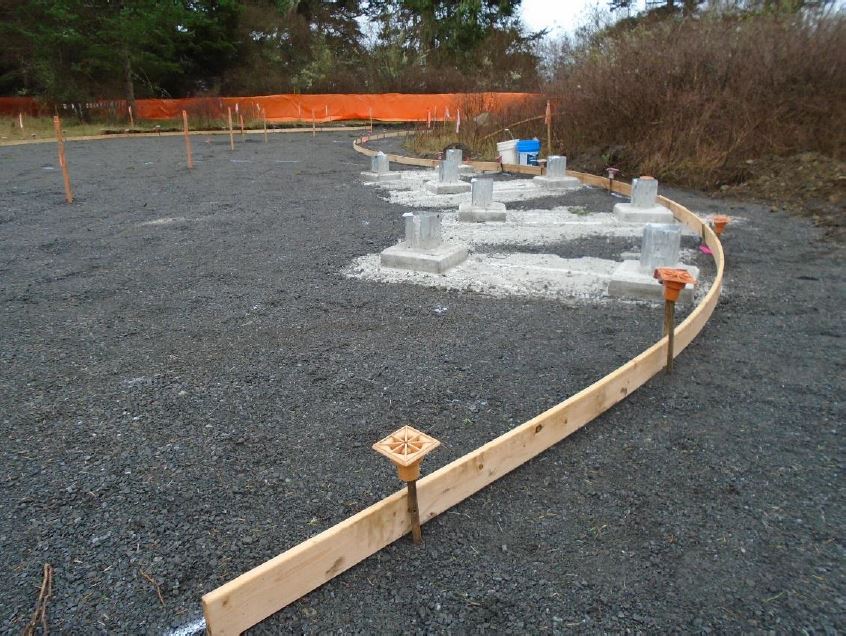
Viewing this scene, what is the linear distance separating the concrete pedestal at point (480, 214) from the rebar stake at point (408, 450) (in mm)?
6332

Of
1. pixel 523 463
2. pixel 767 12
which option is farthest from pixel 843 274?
pixel 767 12

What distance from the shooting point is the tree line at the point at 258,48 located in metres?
26.7

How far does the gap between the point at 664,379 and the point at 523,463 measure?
139 cm

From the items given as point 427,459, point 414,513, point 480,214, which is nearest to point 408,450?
point 414,513

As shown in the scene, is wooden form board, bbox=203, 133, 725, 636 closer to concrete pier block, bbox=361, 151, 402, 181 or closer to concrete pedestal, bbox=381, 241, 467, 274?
concrete pedestal, bbox=381, 241, 467, 274

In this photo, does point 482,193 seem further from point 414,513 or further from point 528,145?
point 414,513

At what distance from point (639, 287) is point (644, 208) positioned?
3.53 meters

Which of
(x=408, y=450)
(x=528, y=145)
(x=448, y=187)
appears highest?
(x=528, y=145)

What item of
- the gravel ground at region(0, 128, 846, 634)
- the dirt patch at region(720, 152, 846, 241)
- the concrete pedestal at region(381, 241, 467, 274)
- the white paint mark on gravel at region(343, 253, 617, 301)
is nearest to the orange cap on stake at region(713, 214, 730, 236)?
the gravel ground at region(0, 128, 846, 634)

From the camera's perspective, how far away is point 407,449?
7.07 feet

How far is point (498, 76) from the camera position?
31938 millimetres

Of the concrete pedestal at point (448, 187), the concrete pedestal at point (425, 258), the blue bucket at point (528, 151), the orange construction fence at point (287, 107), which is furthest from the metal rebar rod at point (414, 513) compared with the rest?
the orange construction fence at point (287, 107)

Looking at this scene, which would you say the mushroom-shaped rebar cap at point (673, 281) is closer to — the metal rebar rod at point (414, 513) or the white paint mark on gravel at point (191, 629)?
the metal rebar rod at point (414, 513)

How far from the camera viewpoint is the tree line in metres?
26.7
